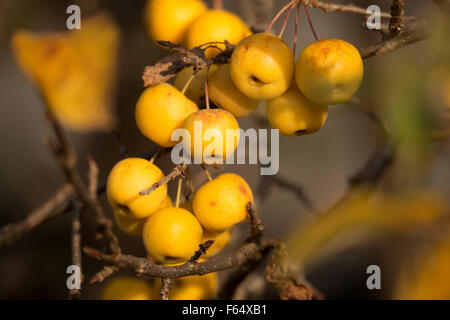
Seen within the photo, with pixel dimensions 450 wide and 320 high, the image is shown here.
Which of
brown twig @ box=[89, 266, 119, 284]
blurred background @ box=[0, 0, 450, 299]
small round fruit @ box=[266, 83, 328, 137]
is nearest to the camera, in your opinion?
blurred background @ box=[0, 0, 450, 299]

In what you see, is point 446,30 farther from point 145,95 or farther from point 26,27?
point 26,27

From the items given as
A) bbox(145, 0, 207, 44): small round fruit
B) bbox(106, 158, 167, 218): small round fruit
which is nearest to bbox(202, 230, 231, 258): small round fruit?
bbox(106, 158, 167, 218): small round fruit

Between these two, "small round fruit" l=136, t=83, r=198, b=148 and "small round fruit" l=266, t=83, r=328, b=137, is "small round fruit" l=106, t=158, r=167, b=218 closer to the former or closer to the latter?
"small round fruit" l=136, t=83, r=198, b=148

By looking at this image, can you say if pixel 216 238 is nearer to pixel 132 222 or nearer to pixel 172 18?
pixel 132 222

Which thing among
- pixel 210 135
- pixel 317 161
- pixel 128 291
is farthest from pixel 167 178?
pixel 317 161

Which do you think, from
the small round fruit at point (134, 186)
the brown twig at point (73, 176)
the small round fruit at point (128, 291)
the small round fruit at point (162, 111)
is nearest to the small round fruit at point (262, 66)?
the small round fruit at point (162, 111)

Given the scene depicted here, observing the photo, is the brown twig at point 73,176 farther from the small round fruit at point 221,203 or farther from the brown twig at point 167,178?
the small round fruit at point 221,203

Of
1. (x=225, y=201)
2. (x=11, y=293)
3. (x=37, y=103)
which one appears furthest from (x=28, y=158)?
(x=225, y=201)
